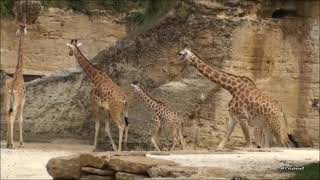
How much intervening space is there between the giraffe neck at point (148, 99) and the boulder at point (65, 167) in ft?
23.7

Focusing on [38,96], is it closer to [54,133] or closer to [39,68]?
[54,133]

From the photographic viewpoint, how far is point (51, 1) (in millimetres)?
32750

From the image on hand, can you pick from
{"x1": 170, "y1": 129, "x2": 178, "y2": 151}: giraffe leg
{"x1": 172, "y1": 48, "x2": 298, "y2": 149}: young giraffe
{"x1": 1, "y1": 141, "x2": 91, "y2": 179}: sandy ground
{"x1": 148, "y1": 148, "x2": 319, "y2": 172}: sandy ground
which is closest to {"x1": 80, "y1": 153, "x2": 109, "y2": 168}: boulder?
{"x1": 148, "y1": 148, "x2": 319, "y2": 172}: sandy ground

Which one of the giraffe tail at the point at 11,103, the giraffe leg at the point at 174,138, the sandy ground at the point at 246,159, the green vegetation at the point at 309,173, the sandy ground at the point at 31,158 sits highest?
the giraffe tail at the point at 11,103

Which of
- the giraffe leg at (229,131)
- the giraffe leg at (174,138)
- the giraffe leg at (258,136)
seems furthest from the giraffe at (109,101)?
the giraffe leg at (258,136)

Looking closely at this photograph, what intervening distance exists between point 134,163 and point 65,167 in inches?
51.4

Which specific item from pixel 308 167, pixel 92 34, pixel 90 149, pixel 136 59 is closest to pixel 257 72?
pixel 136 59

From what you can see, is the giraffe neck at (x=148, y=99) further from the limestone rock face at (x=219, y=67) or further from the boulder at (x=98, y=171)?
the boulder at (x=98, y=171)

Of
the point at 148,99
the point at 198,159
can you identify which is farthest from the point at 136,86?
the point at 198,159

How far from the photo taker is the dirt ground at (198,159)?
459 inches

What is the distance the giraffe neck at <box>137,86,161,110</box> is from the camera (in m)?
19.0

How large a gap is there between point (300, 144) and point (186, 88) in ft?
10.5

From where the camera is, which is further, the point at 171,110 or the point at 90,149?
the point at 90,149

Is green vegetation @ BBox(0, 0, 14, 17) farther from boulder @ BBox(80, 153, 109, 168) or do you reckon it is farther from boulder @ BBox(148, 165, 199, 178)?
boulder @ BBox(148, 165, 199, 178)
